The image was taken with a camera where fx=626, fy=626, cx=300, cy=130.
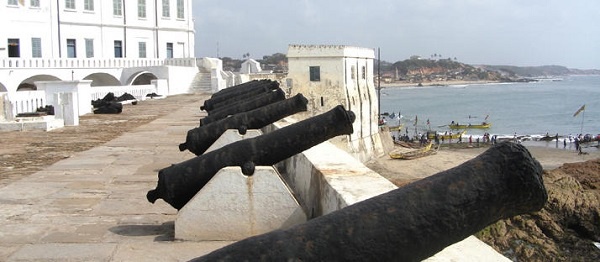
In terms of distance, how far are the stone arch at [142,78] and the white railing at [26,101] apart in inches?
778

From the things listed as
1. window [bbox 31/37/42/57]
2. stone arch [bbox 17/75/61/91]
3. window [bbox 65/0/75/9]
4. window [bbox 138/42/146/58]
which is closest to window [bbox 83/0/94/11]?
window [bbox 65/0/75/9]

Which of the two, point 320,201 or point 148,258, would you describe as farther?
point 320,201

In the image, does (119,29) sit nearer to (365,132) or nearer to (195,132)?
(365,132)

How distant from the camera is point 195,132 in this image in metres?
6.66

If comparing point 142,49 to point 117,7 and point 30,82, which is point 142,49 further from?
point 30,82

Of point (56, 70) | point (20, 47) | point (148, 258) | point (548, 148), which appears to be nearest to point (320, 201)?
point (148, 258)

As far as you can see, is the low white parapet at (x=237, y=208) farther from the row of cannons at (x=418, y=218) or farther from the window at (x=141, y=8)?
the window at (x=141, y=8)

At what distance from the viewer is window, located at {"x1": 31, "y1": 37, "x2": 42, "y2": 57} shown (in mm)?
38688

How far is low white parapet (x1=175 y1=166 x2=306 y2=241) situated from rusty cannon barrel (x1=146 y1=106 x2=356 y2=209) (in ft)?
0.47

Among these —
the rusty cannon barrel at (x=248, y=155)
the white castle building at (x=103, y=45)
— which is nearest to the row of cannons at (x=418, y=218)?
the rusty cannon barrel at (x=248, y=155)

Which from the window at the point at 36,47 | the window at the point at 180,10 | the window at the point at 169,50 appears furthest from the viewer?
the window at the point at 180,10

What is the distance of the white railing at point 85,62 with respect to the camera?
106ft

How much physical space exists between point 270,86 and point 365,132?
32.9m

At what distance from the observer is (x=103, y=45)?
1748 inches
